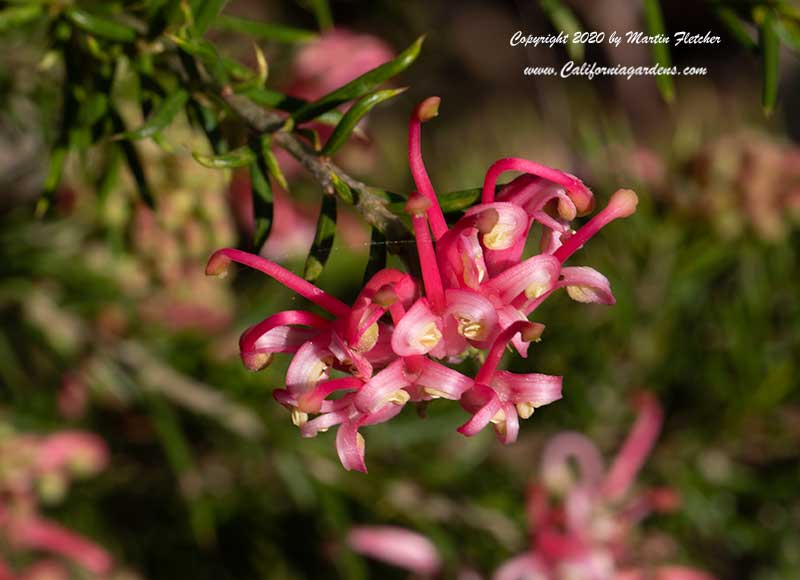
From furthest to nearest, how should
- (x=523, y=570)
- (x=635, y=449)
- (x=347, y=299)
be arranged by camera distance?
(x=347, y=299), (x=635, y=449), (x=523, y=570)

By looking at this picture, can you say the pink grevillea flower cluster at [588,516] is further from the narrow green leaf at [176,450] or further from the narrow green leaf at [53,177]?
the narrow green leaf at [53,177]

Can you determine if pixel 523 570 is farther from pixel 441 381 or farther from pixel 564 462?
pixel 441 381

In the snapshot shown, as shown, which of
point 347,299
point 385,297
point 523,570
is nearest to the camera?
point 385,297

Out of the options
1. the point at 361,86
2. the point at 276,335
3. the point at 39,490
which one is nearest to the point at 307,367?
the point at 276,335

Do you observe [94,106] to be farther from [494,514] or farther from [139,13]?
[494,514]

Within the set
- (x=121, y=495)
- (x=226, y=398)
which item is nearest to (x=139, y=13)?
(x=226, y=398)

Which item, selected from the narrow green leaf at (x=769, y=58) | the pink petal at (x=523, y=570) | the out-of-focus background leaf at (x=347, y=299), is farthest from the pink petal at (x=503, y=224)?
the pink petal at (x=523, y=570)
